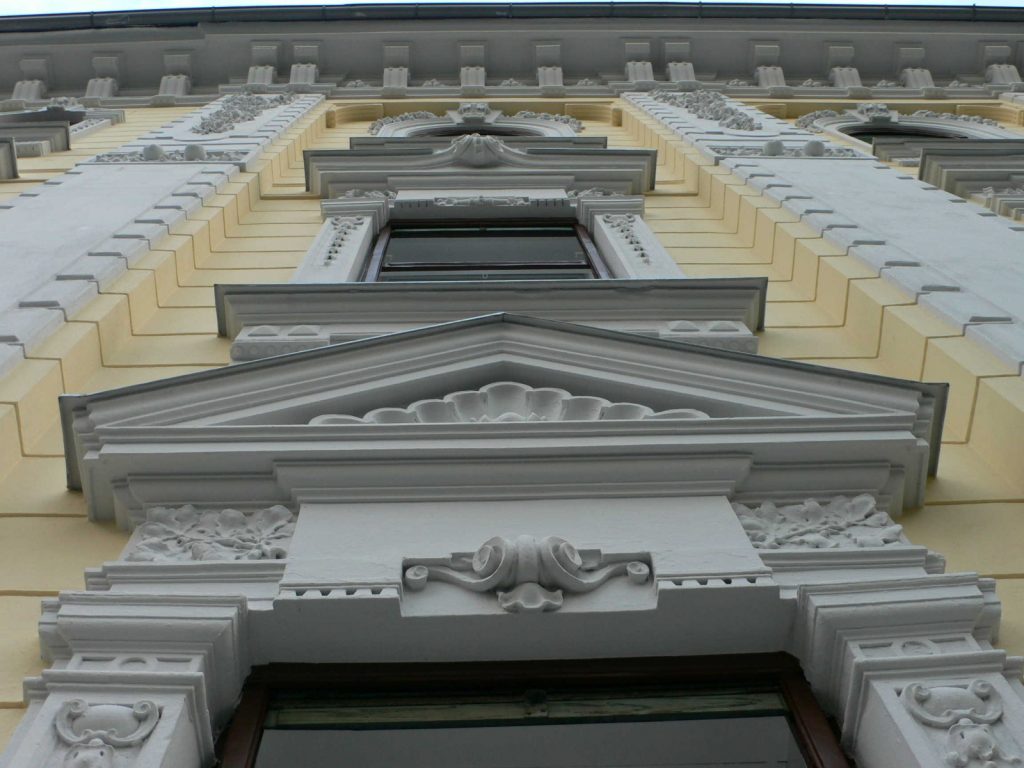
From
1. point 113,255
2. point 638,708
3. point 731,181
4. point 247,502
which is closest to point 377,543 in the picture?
point 247,502

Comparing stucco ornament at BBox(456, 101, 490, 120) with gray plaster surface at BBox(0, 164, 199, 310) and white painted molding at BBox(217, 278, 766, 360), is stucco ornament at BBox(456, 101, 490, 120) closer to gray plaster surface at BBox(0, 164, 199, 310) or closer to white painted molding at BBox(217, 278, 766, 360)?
gray plaster surface at BBox(0, 164, 199, 310)

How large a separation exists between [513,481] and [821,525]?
1.26m

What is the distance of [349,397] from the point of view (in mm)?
5305

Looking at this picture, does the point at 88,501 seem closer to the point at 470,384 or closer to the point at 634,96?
the point at 470,384

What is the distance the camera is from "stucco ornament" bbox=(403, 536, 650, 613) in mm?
3977

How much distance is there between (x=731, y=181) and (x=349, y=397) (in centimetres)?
593

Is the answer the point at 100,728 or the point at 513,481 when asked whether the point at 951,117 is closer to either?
the point at 513,481

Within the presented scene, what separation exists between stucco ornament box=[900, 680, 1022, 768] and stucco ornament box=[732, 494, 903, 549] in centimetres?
82

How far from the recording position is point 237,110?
1447 centimetres

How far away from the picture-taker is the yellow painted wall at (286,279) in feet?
15.3

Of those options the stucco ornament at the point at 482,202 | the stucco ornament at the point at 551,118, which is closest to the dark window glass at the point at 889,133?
the stucco ornament at the point at 551,118

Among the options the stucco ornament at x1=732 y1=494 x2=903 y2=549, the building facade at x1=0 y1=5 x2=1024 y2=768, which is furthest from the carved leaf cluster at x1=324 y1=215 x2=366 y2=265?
the stucco ornament at x1=732 y1=494 x2=903 y2=549

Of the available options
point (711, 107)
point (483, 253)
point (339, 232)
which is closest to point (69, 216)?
point (339, 232)

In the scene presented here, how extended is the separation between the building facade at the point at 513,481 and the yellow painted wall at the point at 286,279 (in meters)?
0.02
